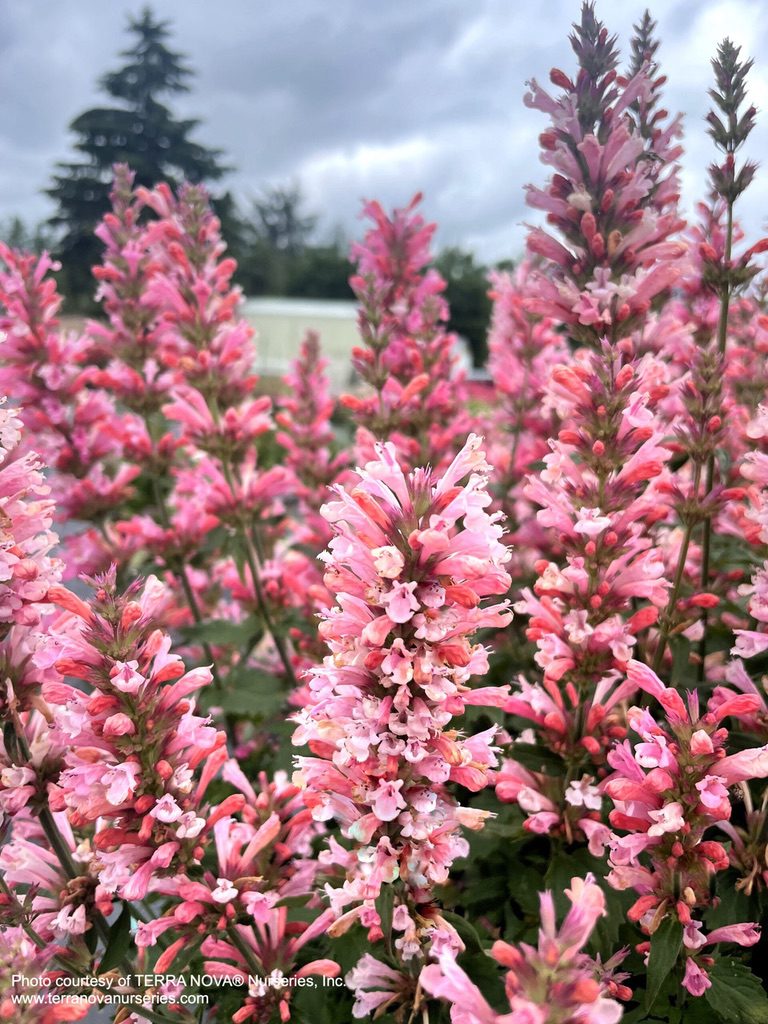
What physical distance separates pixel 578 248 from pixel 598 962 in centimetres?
198

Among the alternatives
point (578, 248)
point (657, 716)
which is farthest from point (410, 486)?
point (657, 716)

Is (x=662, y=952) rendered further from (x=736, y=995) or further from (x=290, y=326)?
(x=290, y=326)

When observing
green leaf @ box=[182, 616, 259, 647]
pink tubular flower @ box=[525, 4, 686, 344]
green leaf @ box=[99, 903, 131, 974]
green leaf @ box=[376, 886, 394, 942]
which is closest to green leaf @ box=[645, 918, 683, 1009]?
green leaf @ box=[376, 886, 394, 942]

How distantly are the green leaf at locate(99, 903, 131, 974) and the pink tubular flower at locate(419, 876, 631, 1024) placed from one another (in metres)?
1.02

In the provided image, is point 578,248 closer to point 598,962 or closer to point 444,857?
point 444,857

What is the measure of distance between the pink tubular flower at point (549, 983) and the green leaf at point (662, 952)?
0.64 m

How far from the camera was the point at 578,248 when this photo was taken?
2264 millimetres

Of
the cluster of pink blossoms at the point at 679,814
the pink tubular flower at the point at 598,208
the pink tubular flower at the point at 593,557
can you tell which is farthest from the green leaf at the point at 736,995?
the pink tubular flower at the point at 598,208

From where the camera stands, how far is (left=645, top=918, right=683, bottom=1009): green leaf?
1597 mm

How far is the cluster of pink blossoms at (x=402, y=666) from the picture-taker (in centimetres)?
145

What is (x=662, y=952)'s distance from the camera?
164 cm

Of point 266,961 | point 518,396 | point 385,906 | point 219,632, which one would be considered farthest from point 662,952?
point 518,396

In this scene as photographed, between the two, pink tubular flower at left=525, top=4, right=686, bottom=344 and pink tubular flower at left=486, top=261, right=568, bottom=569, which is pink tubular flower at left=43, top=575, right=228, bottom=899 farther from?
pink tubular flower at left=486, top=261, right=568, bottom=569

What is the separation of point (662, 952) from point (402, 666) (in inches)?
37.2
